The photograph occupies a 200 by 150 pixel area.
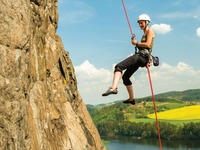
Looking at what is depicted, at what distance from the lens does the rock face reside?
43.3 ft

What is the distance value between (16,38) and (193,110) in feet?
498

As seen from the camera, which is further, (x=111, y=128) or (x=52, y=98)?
(x=111, y=128)

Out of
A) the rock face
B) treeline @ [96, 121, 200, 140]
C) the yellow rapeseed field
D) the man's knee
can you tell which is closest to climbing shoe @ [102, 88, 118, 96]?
the man's knee

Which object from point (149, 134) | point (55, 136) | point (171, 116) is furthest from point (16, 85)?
point (171, 116)

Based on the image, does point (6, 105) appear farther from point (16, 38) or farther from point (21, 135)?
point (16, 38)

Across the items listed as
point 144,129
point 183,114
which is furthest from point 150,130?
point 183,114

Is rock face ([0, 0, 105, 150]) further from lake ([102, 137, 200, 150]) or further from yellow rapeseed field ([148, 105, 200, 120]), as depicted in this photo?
yellow rapeseed field ([148, 105, 200, 120])

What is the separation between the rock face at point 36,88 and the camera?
1321 centimetres

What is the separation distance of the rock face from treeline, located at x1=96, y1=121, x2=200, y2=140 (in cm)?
9538

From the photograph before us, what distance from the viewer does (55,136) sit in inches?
938

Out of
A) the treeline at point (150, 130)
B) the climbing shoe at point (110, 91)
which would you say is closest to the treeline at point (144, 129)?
the treeline at point (150, 130)

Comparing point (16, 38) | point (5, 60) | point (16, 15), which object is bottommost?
point (5, 60)

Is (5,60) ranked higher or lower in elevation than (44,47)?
lower

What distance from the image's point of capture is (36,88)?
20250 mm
